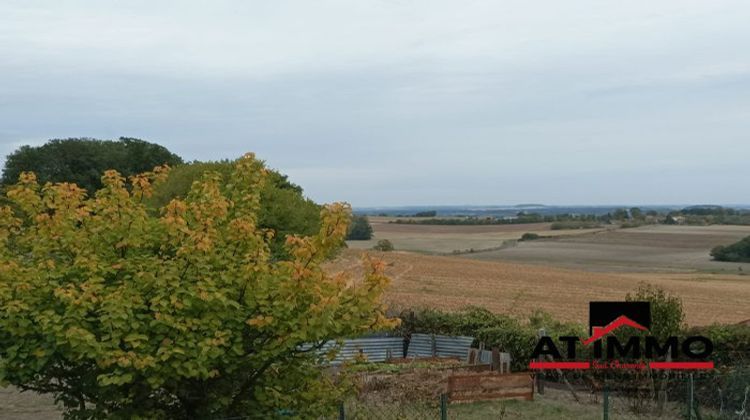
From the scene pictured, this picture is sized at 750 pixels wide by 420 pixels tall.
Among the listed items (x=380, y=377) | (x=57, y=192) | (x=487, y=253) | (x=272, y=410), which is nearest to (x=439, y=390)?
(x=380, y=377)

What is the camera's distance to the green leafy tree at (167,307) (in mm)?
Answer: 6441

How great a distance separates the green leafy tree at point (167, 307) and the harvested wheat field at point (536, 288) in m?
23.0

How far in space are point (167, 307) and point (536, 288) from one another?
39.5m

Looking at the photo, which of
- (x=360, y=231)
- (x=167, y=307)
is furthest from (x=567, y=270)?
(x=167, y=307)

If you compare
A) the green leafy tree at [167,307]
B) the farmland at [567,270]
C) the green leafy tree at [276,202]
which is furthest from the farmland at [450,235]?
the green leafy tree at [167,307]

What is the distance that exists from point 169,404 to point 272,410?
991 mm

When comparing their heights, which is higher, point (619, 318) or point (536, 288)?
point (619, 318)

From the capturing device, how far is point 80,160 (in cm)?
6316

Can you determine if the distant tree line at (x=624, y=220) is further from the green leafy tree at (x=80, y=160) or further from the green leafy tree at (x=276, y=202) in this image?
the green leafy tree at (x=276, y=202)

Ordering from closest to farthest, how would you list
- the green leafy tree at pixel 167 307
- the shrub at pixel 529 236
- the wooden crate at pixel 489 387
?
the green leafy tree at pixel 167 307, the wooden crate at pixel 489 387, the shrub at pixel 529 236

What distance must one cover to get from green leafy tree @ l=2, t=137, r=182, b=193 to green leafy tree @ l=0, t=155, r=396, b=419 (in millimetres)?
56087

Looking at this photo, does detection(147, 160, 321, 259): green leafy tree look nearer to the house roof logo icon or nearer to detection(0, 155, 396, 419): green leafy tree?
the house roof logo icon

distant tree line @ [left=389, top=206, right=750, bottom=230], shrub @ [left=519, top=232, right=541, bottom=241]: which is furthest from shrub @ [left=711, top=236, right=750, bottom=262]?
distant tree line @ [left=389, top=206, right=750, bottom=230]

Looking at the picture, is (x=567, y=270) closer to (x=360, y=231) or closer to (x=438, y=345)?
(x=360, y=231)
